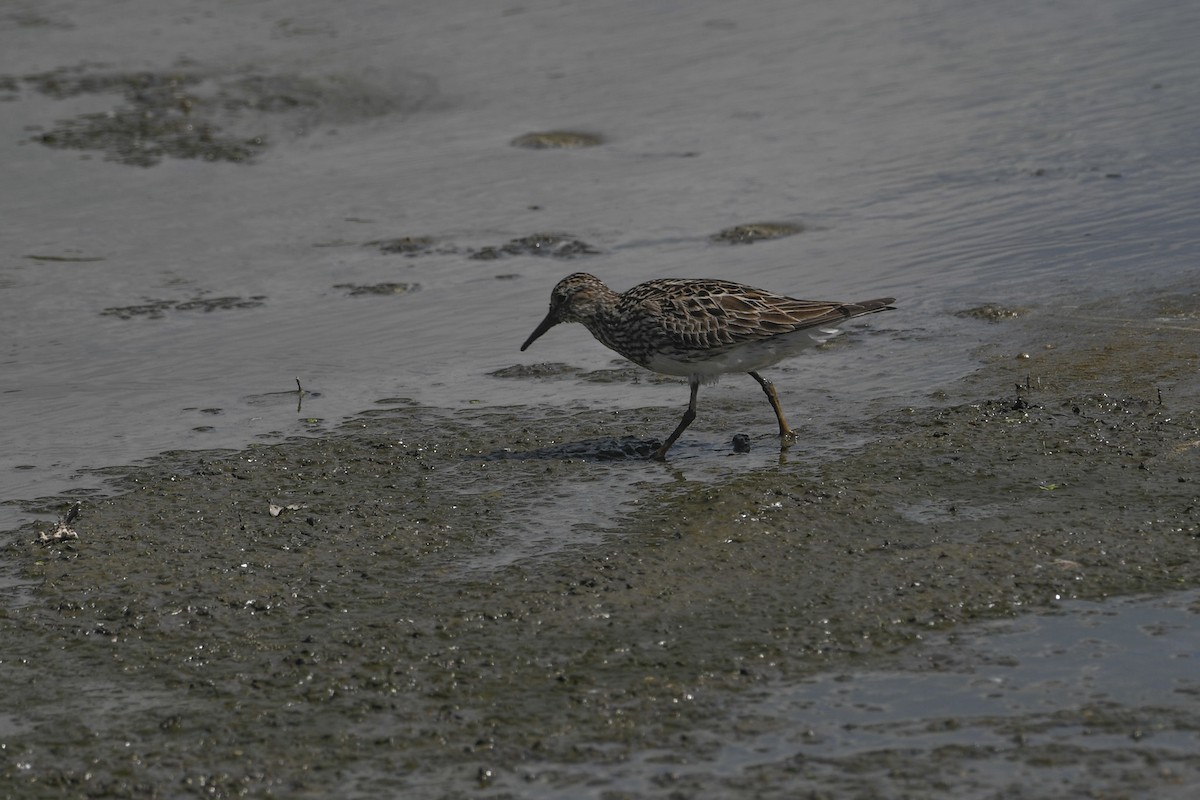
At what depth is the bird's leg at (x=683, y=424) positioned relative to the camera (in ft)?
31.2

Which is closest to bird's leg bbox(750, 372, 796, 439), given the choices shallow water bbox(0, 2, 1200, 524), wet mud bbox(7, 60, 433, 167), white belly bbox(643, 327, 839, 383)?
white belly bbox(643, 327, 839, 383)

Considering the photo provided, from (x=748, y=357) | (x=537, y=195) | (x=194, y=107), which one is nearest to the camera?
(x=748, y=357)

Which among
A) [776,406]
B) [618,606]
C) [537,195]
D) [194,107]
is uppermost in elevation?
[194,107]

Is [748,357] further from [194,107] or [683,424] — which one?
[194,107]

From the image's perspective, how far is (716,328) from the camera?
9688 millimetres

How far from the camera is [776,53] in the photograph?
19.4 meters

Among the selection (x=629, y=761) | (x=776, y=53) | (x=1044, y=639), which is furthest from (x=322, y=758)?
(x=776, y=53)

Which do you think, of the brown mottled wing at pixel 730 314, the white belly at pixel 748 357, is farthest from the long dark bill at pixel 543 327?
the white belly at pixel 748 357

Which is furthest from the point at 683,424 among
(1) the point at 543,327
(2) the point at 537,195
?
(2) the point at 537,195

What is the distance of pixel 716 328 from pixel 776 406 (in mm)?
590

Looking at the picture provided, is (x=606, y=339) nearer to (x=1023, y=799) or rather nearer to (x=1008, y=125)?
(x=1023, y=799)

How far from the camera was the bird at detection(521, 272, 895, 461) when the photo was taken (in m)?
9.69

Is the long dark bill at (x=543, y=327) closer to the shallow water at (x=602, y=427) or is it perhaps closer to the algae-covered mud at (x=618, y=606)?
the shallow water at (x=602, y=427)

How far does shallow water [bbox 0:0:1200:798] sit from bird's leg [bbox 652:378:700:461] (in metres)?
0.15
